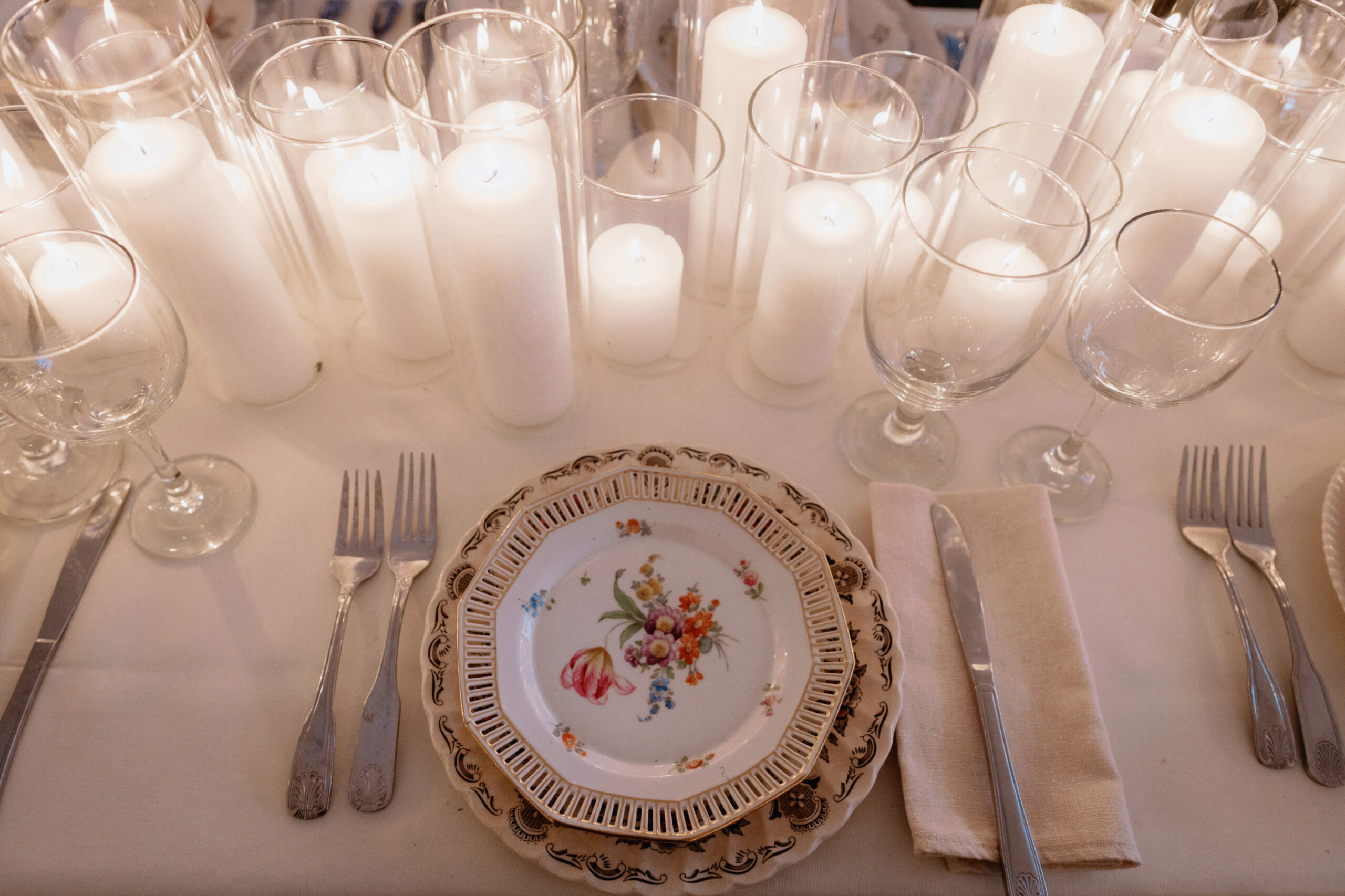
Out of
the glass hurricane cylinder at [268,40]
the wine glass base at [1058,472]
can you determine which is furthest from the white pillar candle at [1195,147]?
the glass hurricane cylinder at [268,40]

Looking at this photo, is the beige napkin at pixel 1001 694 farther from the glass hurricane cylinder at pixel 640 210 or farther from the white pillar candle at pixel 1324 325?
the white pillar candle at pixel 1324 325

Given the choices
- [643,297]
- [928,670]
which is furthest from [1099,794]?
[643,297]

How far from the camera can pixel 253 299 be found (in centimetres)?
67

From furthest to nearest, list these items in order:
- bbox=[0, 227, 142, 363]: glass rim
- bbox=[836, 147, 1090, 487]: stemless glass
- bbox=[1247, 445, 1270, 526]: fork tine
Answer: bbox=[1247, 445, 1270, 526]: fork tine, bbox=[836, 147, 1090, 487]: stemless glass, bbox=[0, 227, 142, 363]: glass rim

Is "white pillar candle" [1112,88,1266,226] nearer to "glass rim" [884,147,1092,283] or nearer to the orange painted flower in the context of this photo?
"glass rim" [884,147,1092,283]

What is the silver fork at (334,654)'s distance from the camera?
1.83ft

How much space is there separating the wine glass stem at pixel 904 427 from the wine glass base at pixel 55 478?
26.5 inches

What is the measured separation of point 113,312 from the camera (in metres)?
0.58

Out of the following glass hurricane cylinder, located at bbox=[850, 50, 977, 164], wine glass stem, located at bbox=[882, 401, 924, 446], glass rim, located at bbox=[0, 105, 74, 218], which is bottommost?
wine glass stem, located at bbox=[882, 401, 924, 446]

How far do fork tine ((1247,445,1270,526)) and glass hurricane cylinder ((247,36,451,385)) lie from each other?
2.40ft

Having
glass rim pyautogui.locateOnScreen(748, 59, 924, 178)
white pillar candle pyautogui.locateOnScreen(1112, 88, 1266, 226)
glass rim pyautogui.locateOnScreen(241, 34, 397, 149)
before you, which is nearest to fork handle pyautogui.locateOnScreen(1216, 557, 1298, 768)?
white pillar candle pyautogui.locateOnScreen(1112, 88, 1266, 226)

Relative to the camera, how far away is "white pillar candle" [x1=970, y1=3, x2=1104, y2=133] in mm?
732

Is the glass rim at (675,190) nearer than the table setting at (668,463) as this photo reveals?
No

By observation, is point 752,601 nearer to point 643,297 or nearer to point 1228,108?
point 643,297
